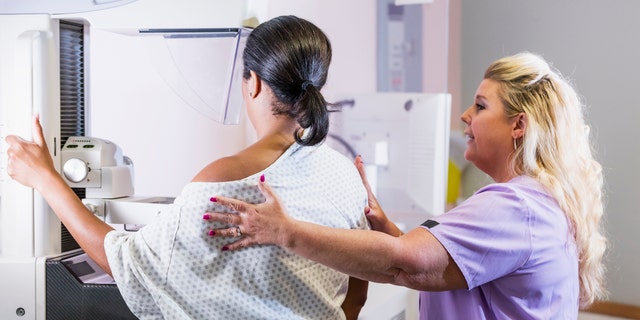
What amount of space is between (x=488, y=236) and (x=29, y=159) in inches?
34.0

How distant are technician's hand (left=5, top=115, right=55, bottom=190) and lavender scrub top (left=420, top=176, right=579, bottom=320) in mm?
731

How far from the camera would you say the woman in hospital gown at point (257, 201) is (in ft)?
3.60

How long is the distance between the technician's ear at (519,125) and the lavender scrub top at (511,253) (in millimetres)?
77

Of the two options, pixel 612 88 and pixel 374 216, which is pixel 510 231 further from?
pixel 612 88

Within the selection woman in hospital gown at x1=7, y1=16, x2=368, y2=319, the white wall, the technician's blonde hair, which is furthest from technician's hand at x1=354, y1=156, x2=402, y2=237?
the white wall

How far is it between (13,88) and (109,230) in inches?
16.6

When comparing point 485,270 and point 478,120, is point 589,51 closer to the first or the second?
point 478,120

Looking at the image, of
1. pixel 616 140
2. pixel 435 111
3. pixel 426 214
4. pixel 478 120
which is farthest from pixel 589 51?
pixel 478 120

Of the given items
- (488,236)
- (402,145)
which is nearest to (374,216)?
(488,236)

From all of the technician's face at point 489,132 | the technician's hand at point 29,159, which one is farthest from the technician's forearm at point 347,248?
the technician's hand at point 29,159

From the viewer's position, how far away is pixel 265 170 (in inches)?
43.1

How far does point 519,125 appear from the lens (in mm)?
1308

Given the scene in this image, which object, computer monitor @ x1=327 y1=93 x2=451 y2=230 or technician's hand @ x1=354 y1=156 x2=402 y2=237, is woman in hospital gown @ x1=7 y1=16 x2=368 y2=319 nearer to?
technician's hand @ x1=354 y1=156 x2=402 y2=237

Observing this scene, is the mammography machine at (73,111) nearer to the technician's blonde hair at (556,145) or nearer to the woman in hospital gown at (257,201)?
the woman in hospital gown at (257,201)
